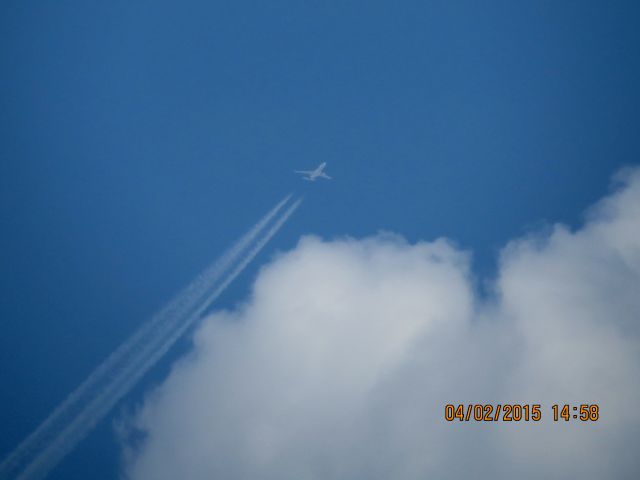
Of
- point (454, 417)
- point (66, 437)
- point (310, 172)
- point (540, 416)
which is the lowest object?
point (66, 437)

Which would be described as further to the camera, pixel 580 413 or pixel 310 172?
pixel 310 172

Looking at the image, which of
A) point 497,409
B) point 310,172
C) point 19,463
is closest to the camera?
point 19,463

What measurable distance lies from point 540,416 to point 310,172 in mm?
42302

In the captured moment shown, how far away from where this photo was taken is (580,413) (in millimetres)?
45656

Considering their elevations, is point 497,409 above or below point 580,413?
below

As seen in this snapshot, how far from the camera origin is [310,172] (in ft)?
192

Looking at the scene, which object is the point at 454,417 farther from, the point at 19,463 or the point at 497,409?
the point at 19,463

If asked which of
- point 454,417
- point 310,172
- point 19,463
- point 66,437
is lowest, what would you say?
point 19,463

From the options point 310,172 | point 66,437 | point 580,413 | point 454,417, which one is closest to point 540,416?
point 580,413

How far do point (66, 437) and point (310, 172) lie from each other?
41752 millimetres

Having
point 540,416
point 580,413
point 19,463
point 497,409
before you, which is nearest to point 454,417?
point 497,409

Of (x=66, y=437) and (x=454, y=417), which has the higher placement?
(x=454, y=417)

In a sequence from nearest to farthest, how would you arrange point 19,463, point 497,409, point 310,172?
point 19,463 → point 497,409 → point 310,172

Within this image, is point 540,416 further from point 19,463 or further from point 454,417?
point 19,463
